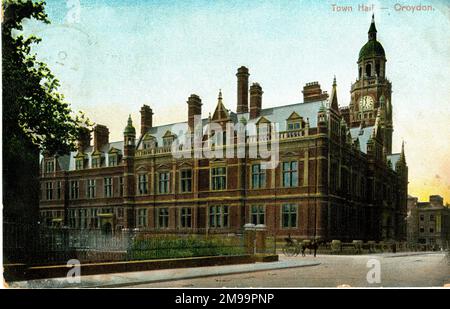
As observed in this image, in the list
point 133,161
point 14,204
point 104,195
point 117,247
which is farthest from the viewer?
point 133,161

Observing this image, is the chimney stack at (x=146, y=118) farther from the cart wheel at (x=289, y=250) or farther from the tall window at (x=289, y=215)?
the cart wheel at (x=289, y=250)

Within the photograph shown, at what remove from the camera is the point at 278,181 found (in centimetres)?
2536

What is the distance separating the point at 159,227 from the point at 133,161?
3.68m

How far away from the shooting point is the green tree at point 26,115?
1563 centimetres

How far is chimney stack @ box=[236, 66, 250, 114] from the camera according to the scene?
1909 centimetres

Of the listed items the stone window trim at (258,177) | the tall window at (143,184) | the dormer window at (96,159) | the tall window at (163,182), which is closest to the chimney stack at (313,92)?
the stone window trim at (258,177)

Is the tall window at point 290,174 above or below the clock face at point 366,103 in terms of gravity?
below

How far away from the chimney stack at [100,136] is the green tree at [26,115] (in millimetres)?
1095

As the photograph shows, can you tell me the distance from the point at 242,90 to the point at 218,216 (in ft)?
20.3

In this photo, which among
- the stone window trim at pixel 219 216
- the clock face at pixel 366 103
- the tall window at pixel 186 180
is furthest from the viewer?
the tall window at pixel 186 180

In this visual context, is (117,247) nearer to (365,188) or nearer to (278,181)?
(278,181)

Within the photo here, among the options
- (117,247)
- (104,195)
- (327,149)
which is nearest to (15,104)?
(117,247)

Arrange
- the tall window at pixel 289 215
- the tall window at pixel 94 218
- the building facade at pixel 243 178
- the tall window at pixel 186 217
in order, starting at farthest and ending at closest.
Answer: the tall window at pixel 186 217
the tall window at pixel 289 215
the tall window at pixel 94 218
the building facade at pixel 243 178
